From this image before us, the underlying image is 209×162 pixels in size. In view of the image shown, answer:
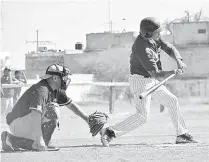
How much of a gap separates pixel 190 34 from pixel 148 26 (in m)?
46.4

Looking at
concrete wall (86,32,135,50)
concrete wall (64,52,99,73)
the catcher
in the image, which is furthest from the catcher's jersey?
concrete wall (86,32,135,50)

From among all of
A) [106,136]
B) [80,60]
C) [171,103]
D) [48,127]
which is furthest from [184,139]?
[80,60]

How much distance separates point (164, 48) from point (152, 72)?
56 centimetres

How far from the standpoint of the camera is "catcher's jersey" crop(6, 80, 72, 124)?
743cm

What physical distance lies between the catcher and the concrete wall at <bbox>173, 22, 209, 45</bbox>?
46576 mm

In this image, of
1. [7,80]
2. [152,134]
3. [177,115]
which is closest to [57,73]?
[177,115]

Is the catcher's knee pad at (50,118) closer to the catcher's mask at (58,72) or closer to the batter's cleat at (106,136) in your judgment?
the catcher's mask at (58,72)

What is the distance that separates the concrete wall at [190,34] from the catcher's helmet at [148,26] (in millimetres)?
45881

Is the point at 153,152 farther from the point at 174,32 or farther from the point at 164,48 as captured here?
the point at 174,32

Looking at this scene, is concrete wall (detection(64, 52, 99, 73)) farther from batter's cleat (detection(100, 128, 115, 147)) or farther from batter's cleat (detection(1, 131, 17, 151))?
batter's cleat (detection(1, 131, 17, 151))

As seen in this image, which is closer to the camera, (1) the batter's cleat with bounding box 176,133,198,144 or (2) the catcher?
(2) the catcher

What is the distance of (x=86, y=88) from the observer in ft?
110

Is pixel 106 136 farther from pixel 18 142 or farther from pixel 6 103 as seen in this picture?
pixel 6 103

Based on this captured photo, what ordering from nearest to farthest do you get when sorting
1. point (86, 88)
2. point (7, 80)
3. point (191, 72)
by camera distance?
point (7, 80), point (86, 88), point (191, 72)
